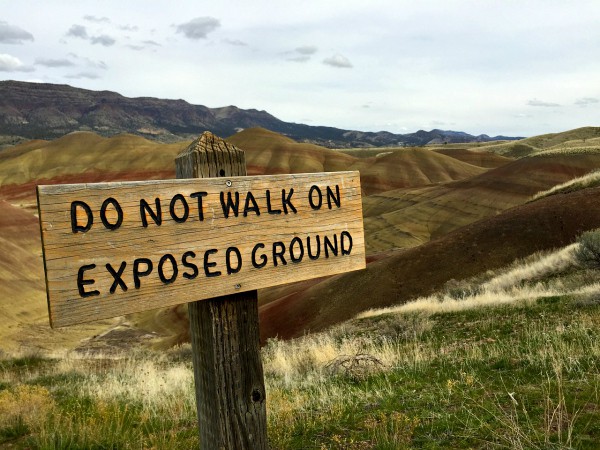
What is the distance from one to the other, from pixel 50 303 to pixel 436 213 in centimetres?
4824

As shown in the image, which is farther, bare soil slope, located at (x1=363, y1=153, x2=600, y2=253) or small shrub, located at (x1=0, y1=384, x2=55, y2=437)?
bare soil slope, located at (x1=363, y1=153, x2=600, y2=253)

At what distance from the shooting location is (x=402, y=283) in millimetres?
→ 20672

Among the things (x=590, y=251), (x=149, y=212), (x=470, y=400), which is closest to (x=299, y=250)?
(x=149, y=212)

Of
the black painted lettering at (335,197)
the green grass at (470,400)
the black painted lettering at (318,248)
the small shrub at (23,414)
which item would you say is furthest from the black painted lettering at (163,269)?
the small shrub at (23,414)

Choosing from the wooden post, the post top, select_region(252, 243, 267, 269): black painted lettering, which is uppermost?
the post top

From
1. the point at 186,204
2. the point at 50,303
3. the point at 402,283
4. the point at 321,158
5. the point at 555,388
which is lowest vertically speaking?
the point at 402,283

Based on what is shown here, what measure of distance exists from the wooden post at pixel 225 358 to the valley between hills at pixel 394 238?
52.8 feet

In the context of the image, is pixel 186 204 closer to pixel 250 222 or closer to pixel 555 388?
pixel 250 222

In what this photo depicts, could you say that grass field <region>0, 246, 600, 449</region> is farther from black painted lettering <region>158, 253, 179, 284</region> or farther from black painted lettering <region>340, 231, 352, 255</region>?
black painted lettering <region>158, 253, 179, 284</region>

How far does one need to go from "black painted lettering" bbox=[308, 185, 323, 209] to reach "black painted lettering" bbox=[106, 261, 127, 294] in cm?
129

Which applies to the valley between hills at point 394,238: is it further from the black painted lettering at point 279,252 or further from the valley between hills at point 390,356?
the black painted lettering at point 279,252

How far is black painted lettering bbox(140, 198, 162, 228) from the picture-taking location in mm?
2500

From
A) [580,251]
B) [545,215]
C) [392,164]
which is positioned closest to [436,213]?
[545,215]

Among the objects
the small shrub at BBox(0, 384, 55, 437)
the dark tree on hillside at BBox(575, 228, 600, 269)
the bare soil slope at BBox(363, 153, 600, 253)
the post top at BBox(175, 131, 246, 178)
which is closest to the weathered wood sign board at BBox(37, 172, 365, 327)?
the post top at BBox(175, 131, 246, 178)
